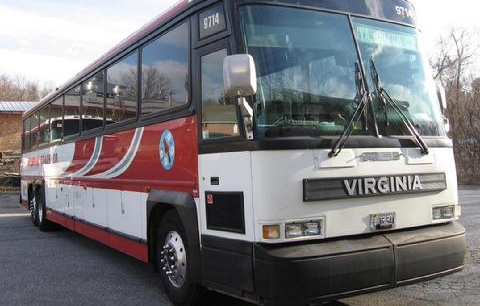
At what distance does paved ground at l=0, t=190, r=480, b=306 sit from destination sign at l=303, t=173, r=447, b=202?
50.3 inches

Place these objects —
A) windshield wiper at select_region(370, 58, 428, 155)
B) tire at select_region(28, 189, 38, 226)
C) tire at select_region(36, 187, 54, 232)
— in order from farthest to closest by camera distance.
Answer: tire at select_region(28, 189, 38, 226) → tire at select_region(36, 187, 54, 232) → windshield wiper at select_region(370, 58, 428, 155)

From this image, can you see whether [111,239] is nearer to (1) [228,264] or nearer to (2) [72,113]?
(2) [72,113]

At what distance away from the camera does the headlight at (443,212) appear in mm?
4836

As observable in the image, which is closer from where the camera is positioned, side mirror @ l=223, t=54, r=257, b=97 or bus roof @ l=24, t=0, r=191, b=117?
side mirror @ l=223, t=54, r=257, b=97

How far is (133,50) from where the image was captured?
6535 millimetres

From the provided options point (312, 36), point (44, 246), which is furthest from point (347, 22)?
point (44, 246)

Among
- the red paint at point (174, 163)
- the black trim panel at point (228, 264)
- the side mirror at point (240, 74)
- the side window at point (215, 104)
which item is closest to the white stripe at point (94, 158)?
the red paint at point (174, 163)

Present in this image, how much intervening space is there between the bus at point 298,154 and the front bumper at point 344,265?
0.01 meters

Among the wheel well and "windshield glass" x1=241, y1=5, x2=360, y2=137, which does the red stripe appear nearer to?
the wheel well

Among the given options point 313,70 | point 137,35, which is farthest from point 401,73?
point 137,35

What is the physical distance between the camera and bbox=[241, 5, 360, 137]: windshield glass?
13.9 feet

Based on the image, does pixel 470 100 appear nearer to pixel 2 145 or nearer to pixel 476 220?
pixel 476 220

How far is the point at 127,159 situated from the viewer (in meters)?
6.63

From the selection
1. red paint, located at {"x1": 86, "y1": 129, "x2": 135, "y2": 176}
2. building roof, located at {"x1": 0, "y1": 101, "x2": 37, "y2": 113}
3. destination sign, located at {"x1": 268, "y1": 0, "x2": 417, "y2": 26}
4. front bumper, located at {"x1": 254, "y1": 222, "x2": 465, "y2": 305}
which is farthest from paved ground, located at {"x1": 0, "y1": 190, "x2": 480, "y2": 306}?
building roof, located at {"x1": 0, "y1": 101, "x2": 37, "y2": 113}
